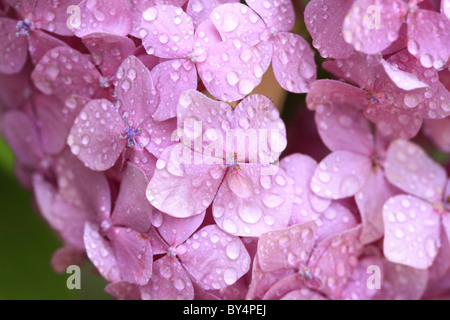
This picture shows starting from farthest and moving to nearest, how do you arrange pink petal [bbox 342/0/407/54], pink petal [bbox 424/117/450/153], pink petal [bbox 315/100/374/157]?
1. pink petal [bbox 424/117/450/153]
2. pink petal [bbox 315/100/374/157]
3. pink petal [bbox 342/0/407/54]

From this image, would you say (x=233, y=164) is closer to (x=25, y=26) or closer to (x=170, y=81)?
(x=170, y=81)

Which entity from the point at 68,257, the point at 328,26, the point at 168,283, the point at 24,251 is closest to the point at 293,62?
the point at 328,26

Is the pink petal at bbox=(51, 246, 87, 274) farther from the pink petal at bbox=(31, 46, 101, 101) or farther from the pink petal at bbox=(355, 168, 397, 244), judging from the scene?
the pink petal at bbox=(355, 168, 397, 244)

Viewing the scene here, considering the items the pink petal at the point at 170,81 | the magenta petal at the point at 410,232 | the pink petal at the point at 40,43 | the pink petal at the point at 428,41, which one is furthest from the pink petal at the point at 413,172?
the pink petal at the point at 40,43

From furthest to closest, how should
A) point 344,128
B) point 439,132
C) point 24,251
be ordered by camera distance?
point 24,251
point 439,132
point 344,128

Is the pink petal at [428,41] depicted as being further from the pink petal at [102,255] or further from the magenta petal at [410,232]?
the pink petal at [102,255]


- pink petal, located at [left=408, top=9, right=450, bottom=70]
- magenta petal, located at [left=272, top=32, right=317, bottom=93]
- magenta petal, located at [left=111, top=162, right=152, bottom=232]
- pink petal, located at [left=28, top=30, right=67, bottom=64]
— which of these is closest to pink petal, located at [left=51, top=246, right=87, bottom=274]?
magenta petal, located at [left=111, top=162, right=152, bottom=232]
